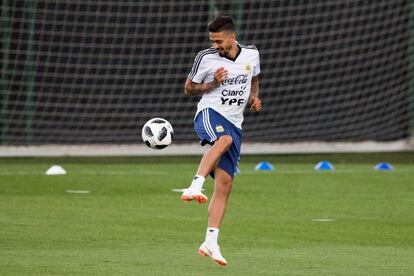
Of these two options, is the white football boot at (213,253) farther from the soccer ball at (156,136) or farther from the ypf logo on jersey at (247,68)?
the ypf logo on jersey at (247,68)

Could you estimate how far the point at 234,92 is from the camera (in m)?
8.57

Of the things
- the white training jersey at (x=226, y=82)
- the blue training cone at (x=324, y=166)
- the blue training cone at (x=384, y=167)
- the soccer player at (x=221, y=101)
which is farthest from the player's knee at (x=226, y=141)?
the blue training cone at (x=384, y=167)

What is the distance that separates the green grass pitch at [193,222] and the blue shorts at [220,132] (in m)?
0.71

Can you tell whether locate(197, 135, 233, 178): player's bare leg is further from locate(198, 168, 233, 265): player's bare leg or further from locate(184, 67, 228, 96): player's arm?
locate(184, 67, 228, 96): player's arm

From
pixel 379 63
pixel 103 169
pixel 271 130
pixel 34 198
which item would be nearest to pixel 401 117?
pixel 379 63

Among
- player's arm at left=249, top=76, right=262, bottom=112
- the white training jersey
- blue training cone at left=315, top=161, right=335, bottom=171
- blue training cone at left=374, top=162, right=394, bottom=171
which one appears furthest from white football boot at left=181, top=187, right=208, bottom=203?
blue training cone at left=374, top=162, right=394, bottom=171

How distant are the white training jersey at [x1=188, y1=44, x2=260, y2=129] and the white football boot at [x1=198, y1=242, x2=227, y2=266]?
1.04 m

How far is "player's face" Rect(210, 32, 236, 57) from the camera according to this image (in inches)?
334

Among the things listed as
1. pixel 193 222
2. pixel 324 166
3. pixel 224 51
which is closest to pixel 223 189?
pixel 224 51

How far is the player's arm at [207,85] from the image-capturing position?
8.42 metres

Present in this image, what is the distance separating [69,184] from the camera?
14.5m

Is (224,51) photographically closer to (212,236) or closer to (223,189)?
(223,189)

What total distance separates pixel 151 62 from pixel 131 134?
1.43 metres

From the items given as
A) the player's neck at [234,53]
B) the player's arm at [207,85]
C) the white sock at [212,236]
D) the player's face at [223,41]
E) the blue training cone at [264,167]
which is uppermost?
the player's face at [223,41]
